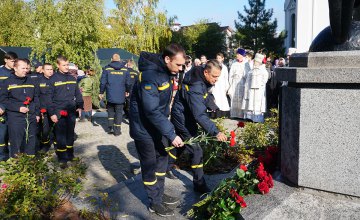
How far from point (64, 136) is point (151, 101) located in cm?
336

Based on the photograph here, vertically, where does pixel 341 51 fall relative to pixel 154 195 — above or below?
above

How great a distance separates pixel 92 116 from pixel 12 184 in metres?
9.36

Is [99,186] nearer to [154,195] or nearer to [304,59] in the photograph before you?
[154,195]

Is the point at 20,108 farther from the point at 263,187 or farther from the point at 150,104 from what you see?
the point at 263,187

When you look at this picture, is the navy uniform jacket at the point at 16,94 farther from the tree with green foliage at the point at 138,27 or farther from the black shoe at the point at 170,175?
the tree with green foliage at the point at 138,27

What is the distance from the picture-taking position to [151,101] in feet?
12.7

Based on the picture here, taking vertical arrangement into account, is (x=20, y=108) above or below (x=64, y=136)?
above

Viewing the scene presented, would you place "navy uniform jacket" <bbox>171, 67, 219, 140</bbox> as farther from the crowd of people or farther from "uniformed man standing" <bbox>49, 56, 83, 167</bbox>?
"uniformed man standing" <bbox>49, 56, 83, 167</bbox>

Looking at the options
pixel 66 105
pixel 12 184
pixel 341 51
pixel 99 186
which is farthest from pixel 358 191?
pixel 66 105

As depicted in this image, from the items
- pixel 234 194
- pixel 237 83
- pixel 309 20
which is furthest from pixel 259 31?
pixel 234 194

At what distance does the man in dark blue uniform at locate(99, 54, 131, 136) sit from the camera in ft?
30.9

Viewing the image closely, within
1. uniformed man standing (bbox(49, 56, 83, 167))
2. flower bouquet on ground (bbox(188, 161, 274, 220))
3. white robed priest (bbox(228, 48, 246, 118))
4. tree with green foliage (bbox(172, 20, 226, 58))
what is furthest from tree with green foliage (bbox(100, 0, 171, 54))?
flower bouquet on ground (bbox(188, 161, 274, 220))

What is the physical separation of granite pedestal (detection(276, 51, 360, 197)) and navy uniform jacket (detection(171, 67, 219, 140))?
1316mm

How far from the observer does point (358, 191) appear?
10.0 feet
